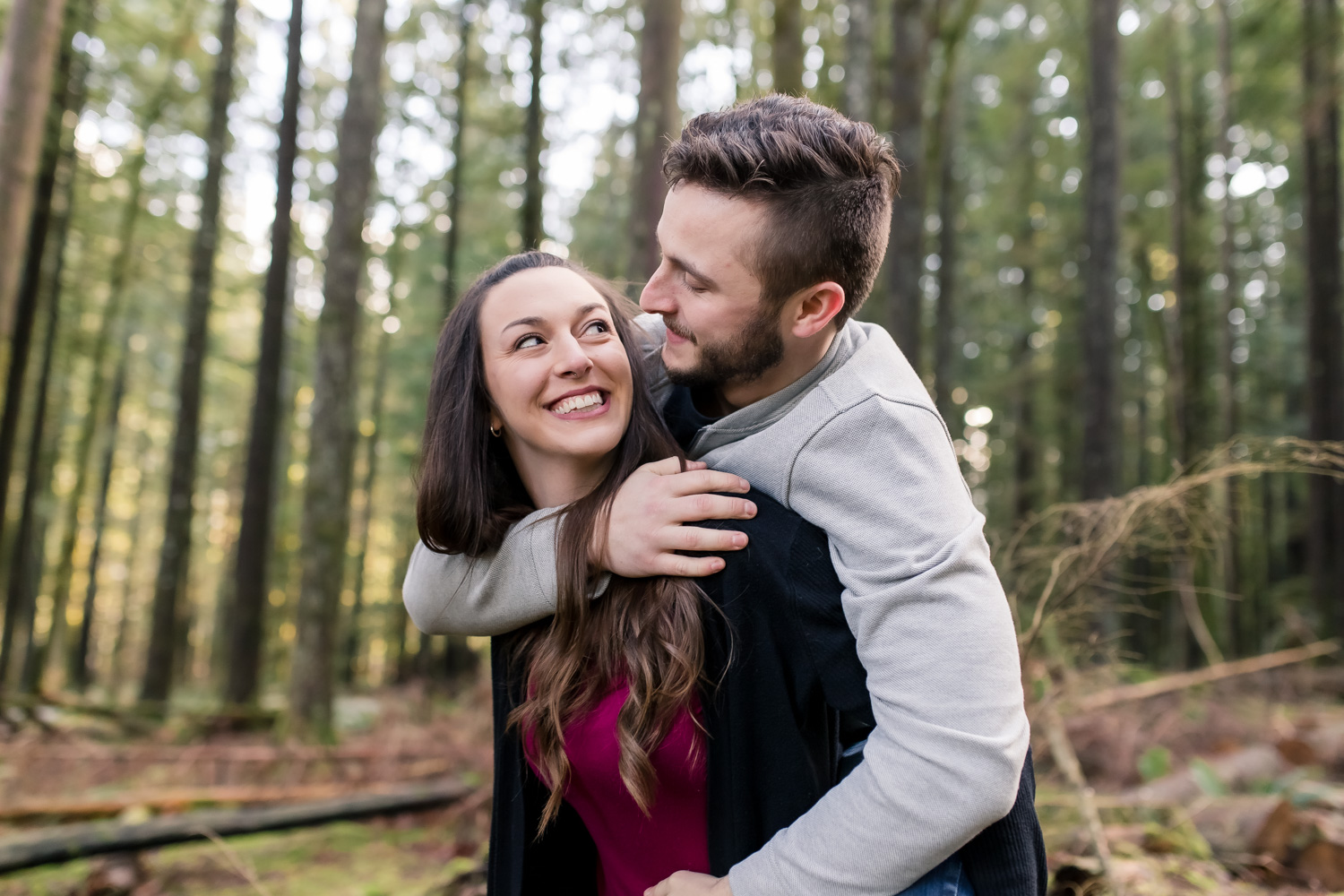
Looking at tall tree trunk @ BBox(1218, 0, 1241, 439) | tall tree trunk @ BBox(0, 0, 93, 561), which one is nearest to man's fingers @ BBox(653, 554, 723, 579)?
tall tree trunk @ BBox(0, 0, 93, 561)

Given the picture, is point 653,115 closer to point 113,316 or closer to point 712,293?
point 712,293

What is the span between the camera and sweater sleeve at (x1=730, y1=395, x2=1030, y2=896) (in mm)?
1396

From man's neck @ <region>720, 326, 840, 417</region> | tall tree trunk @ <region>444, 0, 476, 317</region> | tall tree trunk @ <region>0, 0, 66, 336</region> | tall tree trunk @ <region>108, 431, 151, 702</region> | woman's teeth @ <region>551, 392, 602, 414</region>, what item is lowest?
tall tree trunk @ <region>108, 431, 151, 702</region>

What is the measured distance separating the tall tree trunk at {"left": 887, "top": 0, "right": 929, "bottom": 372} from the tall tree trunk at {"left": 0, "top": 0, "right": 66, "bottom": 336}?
5427mm

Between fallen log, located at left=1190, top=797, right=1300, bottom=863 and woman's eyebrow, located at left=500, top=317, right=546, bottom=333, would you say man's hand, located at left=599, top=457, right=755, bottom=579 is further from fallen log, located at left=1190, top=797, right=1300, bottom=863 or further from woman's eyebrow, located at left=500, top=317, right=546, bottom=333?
fallen log, located at left=1190, top=797, right=1300, bottom=863

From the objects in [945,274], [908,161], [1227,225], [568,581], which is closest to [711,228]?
[568,581]

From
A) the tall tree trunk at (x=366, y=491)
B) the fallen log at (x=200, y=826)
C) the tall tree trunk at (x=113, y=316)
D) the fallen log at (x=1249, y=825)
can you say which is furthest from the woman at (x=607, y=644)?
the tall tree trunk at (x=366, y=491)

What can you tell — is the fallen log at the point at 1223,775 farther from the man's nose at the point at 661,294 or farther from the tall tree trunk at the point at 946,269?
the tall tree trunk at the point at 946,269

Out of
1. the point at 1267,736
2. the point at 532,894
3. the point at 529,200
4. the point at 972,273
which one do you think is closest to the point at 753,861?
the point at 532,894

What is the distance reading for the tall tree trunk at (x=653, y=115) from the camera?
21.0 feet

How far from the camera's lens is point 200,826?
440cm

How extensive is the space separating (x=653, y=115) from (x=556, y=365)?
5.17 meters

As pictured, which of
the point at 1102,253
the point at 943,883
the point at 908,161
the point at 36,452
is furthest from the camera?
the point at 36,452

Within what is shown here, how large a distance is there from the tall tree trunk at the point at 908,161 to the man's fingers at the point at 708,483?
524cm
